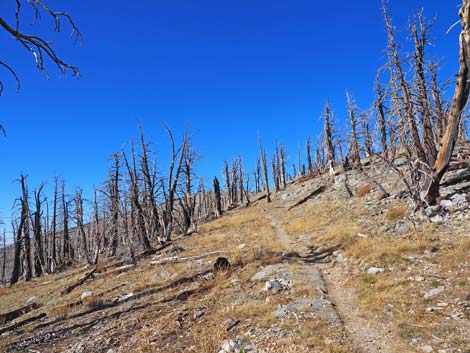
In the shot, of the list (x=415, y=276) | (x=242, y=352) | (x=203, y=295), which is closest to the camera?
(x=242, y=352)

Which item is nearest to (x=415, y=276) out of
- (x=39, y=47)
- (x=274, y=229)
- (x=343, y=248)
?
(x=343, y=248)

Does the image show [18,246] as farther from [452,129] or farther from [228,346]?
[452,129]

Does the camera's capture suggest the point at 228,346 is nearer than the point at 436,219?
Yes

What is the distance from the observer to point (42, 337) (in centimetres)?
830

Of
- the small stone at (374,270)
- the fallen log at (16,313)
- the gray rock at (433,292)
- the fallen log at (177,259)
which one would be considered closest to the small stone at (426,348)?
the gray rock at (433,292)

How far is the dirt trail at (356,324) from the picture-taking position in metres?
4.91

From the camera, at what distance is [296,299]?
23.5 ft

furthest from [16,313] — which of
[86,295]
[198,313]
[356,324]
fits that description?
[356,324]

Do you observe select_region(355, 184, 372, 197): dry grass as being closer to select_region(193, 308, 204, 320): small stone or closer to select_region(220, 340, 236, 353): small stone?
select_region(193, 308, 204, 320): small stone

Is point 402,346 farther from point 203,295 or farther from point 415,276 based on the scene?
point 203,295

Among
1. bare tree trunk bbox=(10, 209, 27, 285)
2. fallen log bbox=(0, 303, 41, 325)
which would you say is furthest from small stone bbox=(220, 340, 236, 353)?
bare tree trunk bbox=(10, 209, 27, 285)

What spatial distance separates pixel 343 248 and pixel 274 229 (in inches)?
333

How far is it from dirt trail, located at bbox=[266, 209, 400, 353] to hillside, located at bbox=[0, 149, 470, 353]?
0.02m

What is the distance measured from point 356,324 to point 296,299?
167cm
